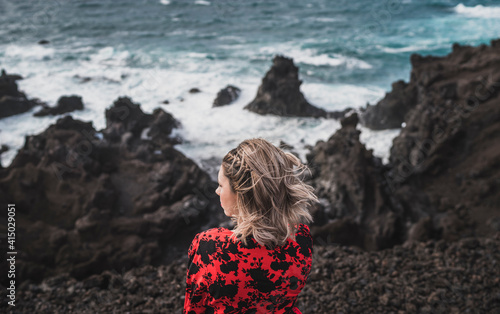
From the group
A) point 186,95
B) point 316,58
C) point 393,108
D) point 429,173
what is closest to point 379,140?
point 393,108

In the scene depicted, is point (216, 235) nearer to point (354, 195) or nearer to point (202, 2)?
point (354, 195)

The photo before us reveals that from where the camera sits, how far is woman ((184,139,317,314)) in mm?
1996

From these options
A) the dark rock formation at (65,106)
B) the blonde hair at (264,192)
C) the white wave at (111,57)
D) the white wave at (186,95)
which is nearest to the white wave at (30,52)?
the white wave at (186,95)

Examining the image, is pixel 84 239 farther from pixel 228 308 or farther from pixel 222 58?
pixel 222 58

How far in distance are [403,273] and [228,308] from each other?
507 centimetres

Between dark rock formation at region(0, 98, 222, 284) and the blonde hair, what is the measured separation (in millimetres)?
7104

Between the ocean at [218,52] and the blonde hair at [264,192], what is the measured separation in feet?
41.9

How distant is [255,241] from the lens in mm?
Answer: 2041

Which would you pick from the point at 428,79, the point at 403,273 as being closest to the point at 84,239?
the point at 403,273

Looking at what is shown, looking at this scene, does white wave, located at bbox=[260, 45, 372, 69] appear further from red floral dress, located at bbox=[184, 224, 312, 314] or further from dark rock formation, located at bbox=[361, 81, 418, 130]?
red floral dress, located at bbox=[184, 224, 312, 314]

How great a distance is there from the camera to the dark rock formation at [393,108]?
1545 centimetres

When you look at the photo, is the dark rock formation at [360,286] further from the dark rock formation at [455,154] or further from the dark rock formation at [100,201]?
the dark rock formation at [455,154]

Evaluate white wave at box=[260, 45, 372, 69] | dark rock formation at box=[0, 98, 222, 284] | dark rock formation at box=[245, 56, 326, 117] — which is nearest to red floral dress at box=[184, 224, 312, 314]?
dark rock formation at box=[0, 98, 222, 284]

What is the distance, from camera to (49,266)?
8164 mm
